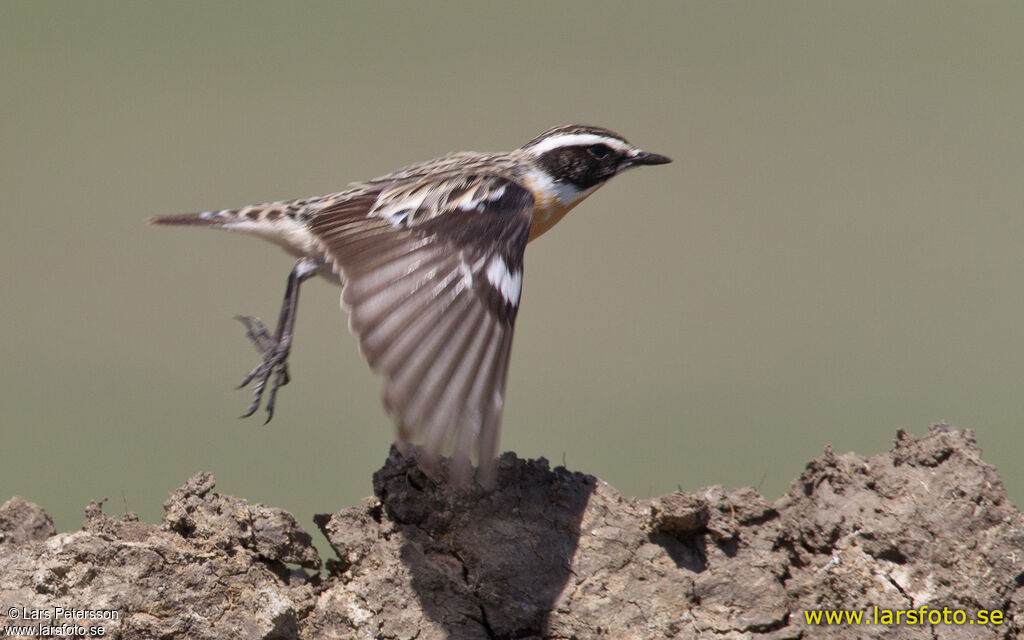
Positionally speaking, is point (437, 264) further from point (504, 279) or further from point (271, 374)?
point (271, 374)

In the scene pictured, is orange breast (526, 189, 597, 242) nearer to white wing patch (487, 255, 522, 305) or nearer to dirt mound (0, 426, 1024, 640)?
white wing patch (487, 255, 522, 305)

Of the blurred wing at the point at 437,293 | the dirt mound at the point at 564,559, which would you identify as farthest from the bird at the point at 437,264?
the dirt mound at the point at 564,559

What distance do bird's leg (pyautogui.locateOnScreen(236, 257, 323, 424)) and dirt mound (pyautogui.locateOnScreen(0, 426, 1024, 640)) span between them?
47.6 inches

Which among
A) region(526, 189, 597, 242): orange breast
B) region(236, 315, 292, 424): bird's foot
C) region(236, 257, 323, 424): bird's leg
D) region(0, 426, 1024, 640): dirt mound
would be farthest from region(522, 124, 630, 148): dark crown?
region(0, 426, 1024, 640): dirt mound

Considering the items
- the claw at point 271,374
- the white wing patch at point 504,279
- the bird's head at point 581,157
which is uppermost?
the bird's head at point 581,157

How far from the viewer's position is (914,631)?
447cm

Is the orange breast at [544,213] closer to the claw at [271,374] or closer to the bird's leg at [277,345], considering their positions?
the bird's leg at [277,345]

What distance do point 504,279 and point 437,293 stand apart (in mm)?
399

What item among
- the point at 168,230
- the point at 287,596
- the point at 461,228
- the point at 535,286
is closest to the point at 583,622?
the point at 287,596

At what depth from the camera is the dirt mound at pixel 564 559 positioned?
14.3 ft

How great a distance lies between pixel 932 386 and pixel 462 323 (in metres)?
10.6

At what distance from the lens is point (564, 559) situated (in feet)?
15.7

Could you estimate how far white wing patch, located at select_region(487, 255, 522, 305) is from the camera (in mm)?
5688

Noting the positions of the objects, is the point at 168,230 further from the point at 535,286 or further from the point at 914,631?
the point at 914,631
